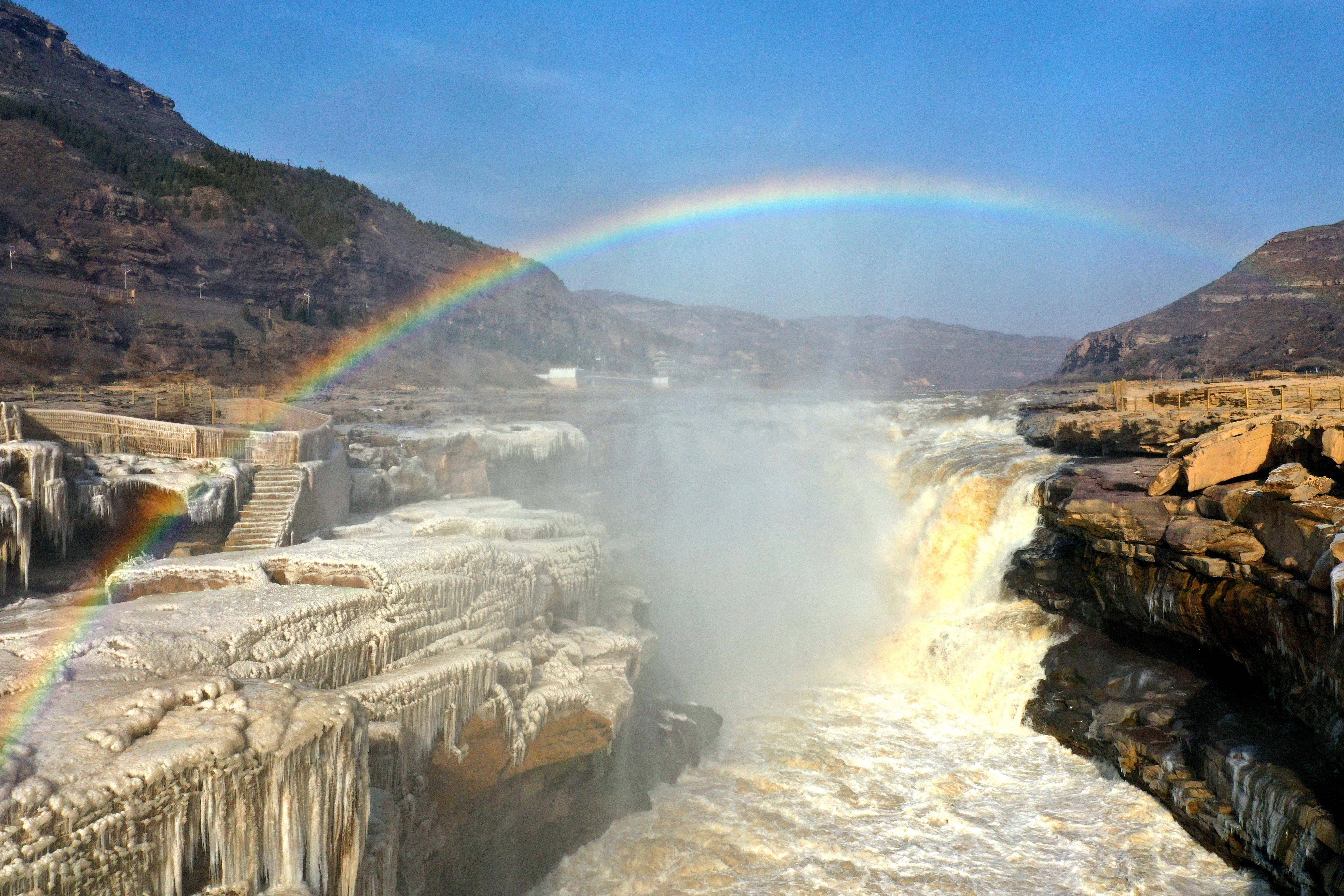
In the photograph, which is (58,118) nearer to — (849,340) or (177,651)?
(177,651)

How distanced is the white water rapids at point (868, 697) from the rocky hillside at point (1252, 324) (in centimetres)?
2988

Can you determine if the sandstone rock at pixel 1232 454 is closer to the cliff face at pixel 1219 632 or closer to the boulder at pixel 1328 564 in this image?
the cliff face at pixel 1219 632

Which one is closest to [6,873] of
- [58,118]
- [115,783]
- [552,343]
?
[115,783]

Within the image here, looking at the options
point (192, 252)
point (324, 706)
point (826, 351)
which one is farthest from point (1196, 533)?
point (826, 351)

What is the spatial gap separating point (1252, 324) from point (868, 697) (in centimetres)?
4946

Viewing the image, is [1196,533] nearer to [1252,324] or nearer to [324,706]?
[324,706]

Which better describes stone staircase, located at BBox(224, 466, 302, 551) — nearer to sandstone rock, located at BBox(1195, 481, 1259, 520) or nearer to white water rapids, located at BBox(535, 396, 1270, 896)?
white water rapids, located at BBox(535, 396, 1270, 896)

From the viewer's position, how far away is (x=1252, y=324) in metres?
47.9

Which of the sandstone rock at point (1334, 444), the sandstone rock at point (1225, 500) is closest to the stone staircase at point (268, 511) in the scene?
the sandstone rock at point (1225, 500)

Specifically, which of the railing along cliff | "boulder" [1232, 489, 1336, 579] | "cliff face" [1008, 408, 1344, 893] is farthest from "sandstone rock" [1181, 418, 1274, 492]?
the railing along cliff

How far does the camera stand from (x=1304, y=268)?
2018 inches

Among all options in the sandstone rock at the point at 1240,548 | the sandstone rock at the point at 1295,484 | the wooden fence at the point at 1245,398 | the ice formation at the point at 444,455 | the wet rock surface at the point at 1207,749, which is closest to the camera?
the wet rock surface at the point at 1207,749

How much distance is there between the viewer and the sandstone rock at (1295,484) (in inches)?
326

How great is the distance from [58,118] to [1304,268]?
7255 cm
